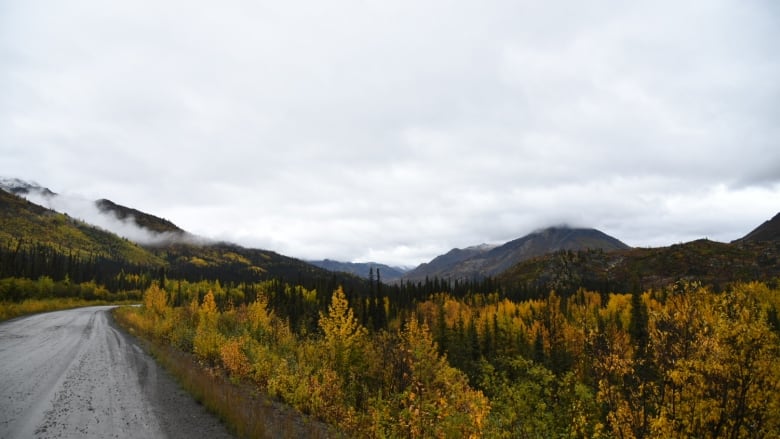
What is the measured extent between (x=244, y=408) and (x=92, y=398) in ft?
18.2

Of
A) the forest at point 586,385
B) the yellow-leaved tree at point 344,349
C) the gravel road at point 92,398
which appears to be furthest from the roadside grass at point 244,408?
the yellow-leaved tree at point 344,349

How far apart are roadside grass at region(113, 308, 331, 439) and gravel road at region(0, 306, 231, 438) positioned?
37 cm

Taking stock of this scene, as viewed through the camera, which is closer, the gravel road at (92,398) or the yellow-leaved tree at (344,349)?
the gravel road at (92,398)

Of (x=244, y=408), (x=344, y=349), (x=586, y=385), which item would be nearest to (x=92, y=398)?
(x=244, y=408)

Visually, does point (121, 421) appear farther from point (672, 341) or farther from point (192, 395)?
point (672, 341)

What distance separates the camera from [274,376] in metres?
19.0

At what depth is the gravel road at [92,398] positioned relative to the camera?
36.0ft

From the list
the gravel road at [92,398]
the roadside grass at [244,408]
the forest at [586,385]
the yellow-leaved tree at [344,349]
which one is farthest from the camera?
the yellow-leaved tree at [344,349]

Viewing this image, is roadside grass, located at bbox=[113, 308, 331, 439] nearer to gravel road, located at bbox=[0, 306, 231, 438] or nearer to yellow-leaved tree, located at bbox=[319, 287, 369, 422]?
gravel road, located at bbox=[0, 306, 231, 438]

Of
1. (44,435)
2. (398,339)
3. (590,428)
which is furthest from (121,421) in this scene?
(590,428)

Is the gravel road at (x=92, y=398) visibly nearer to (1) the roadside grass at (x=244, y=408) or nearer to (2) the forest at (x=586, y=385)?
(1) the roadside grass at (x=244, y=408)

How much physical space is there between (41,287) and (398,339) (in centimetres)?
9997

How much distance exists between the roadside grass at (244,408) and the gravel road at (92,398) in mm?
367

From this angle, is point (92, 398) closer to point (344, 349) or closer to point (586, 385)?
point (344, 349)
